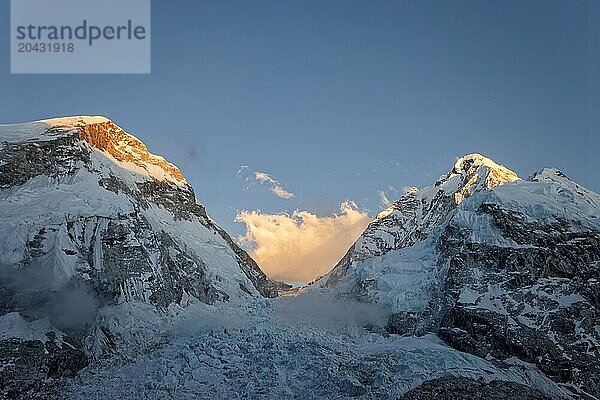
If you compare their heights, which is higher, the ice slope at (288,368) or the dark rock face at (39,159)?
the dark rock face at (39,159)

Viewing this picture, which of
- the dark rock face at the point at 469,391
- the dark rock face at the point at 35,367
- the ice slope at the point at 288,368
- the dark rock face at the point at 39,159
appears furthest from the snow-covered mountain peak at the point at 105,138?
the dark rock face at the point at 469,391

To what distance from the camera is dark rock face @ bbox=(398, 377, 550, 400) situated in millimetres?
43125

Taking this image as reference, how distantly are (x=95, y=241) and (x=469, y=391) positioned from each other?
37825mm

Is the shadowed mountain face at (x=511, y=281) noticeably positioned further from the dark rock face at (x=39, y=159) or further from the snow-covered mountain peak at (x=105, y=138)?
the dark rock face at (x=39, y=159)

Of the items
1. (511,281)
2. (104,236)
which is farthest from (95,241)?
(511,281)

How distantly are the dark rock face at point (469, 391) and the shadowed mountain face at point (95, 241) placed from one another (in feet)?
87.1

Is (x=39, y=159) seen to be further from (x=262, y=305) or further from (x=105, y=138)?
(x=262, y=305)

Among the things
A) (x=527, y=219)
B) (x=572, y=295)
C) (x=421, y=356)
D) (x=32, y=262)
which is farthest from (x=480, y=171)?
(x=32, y=262)

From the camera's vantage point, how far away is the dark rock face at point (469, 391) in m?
43.1

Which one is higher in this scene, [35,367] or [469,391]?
[35,367]

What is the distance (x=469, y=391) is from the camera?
144ft

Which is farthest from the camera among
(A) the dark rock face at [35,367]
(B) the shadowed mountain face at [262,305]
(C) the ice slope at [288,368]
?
(B) the shadowed mountain face at [262,305]

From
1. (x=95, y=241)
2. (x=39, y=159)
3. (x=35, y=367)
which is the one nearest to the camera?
(x=35, y=367)

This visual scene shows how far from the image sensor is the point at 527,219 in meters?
63.0
